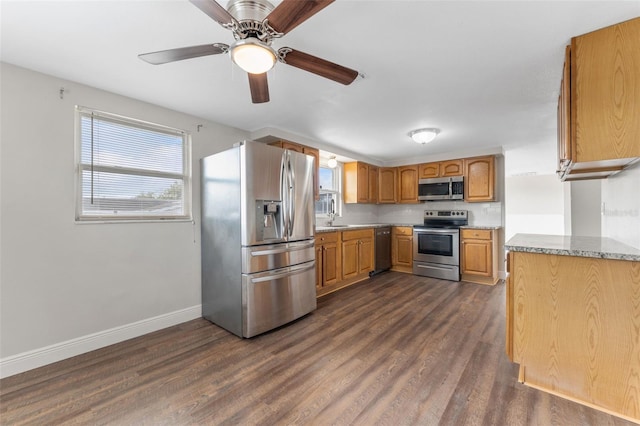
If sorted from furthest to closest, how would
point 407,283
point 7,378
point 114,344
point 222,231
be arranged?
point 407,283 < point 222,231 < point 114,344 < point 7,378

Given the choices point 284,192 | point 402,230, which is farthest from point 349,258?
point 284,192

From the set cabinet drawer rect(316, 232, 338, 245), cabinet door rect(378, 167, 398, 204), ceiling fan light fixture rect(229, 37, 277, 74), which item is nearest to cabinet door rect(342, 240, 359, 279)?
cabinet drawer rect(316, 232, 338, 245)

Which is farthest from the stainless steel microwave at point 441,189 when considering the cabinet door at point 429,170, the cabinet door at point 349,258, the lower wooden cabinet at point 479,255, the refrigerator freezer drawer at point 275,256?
the refrigerator freezer drawer at point 275,256

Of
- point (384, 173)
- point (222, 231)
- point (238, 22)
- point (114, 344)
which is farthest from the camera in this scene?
point (384, 173)

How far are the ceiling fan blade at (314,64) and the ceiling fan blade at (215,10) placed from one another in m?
0.28

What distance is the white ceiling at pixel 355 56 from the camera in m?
1.50

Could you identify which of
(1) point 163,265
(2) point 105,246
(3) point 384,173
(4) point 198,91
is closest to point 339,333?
(1) point 163,265

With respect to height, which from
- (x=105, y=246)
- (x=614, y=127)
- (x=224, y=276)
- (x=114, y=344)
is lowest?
(x=114, y=344)

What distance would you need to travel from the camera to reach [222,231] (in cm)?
279

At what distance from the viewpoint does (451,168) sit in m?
4.89

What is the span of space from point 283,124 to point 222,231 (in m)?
1.56

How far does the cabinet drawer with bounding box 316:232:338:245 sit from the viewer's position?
3750 millimetres

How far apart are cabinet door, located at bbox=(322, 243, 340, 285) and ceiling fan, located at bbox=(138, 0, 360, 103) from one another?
104 inches

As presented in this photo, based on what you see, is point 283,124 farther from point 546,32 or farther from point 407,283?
point 407,283
